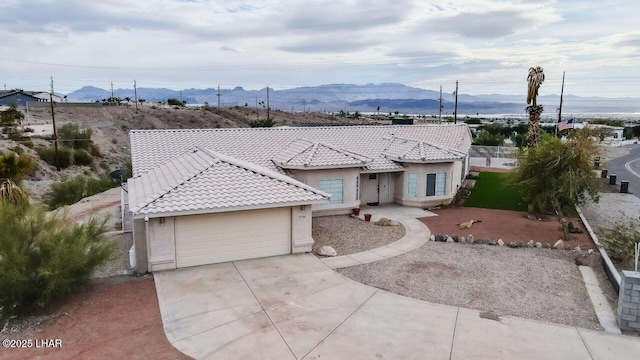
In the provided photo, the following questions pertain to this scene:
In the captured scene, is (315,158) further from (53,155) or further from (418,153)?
(53,155)

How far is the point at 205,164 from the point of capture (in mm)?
19219

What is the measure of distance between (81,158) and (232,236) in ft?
130

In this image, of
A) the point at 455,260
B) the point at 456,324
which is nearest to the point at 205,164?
the point at 455,260

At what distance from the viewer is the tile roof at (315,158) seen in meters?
23.5

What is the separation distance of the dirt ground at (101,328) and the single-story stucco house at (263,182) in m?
2.16

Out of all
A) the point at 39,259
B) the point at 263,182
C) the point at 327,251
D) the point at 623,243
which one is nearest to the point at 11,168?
the point at 263,182

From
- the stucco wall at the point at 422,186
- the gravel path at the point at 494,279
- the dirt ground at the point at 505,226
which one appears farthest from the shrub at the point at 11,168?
the dirt ground at the point at 505,226

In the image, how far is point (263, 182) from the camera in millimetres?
17844

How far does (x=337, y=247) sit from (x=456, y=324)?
7.32 metres

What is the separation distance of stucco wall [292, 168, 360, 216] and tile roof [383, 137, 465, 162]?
3524 mm

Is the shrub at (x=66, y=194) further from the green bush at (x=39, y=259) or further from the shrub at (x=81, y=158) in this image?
the green bush at (x=39, y=259)

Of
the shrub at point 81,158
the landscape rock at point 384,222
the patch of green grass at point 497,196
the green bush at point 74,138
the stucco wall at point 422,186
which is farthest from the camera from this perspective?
the green bush at point 74,138

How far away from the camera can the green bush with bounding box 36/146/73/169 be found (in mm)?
45469

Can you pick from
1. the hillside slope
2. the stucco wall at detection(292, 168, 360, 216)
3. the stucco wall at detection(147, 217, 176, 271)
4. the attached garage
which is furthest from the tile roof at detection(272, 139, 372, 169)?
Result: the hillside slope
